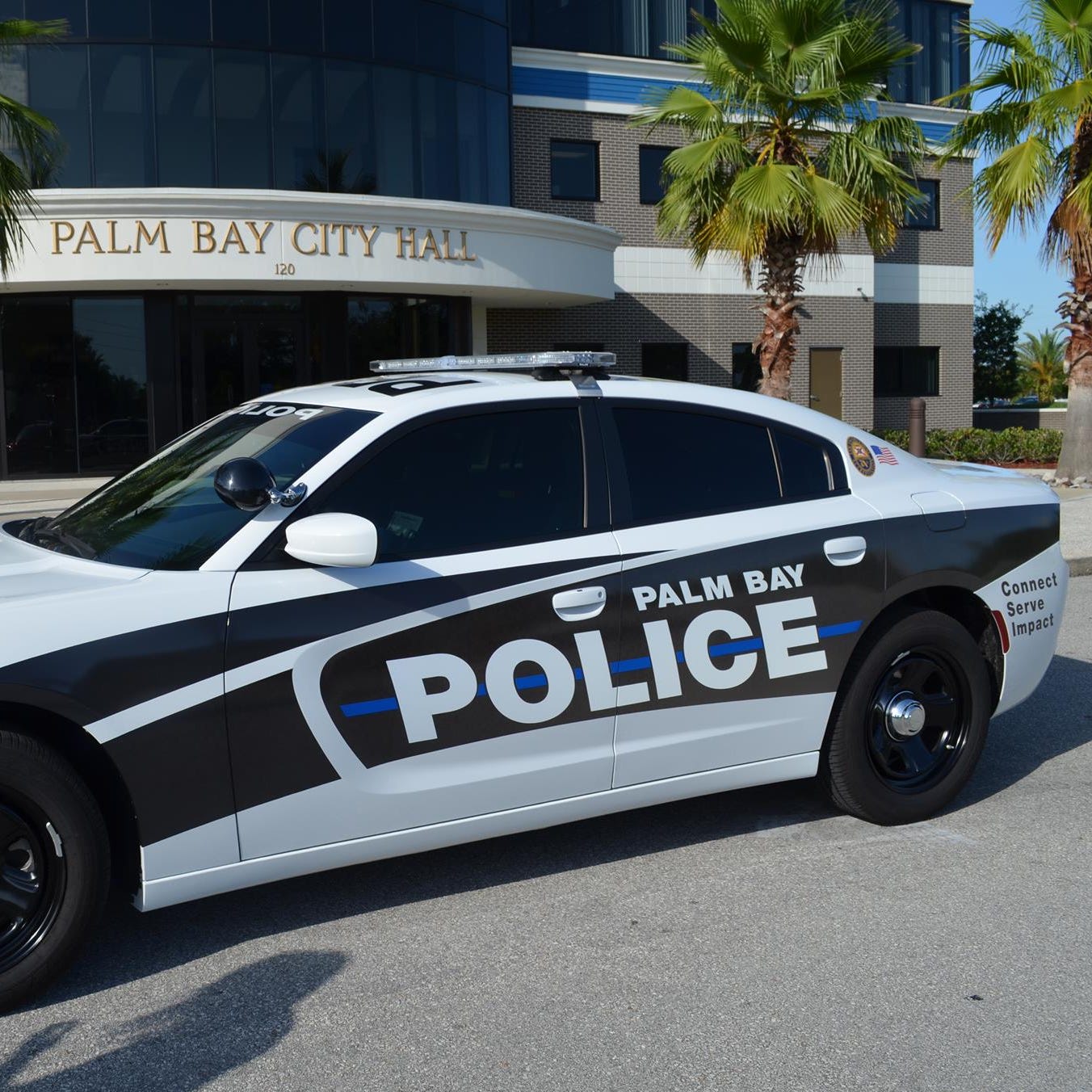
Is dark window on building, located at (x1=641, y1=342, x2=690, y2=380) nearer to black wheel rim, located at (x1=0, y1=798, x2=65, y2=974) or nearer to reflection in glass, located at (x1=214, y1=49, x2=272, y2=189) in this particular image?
reflection in glass, located at (x1=214, y1=49, x2=272, y2=189)

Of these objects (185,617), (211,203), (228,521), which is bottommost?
(185,617)

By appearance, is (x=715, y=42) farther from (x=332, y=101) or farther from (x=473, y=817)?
(x=473, y=817)

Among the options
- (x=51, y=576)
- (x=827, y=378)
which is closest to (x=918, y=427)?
(x=827, y=378)

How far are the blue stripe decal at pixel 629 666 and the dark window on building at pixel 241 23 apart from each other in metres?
18.9

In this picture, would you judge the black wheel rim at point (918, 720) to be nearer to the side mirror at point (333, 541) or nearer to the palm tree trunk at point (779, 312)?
the side mirror at point (333, 541)

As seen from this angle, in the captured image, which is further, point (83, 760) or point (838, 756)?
point (838, 756)

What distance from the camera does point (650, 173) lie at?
27828 mm

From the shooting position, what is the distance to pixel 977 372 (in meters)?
47.6

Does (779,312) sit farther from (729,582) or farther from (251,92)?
(729,582)

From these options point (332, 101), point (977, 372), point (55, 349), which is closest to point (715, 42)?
point (332, 101)

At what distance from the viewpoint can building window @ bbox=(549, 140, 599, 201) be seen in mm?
26844

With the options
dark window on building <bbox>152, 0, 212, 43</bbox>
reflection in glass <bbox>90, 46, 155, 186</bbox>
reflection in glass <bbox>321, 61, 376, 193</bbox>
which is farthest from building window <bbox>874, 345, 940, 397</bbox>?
reflection in glass <bbox>90, 46, 155, 186</bbox>

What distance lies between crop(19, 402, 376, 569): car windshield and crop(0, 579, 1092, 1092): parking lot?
1.19 meters

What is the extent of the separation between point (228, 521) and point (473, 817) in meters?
1.17
